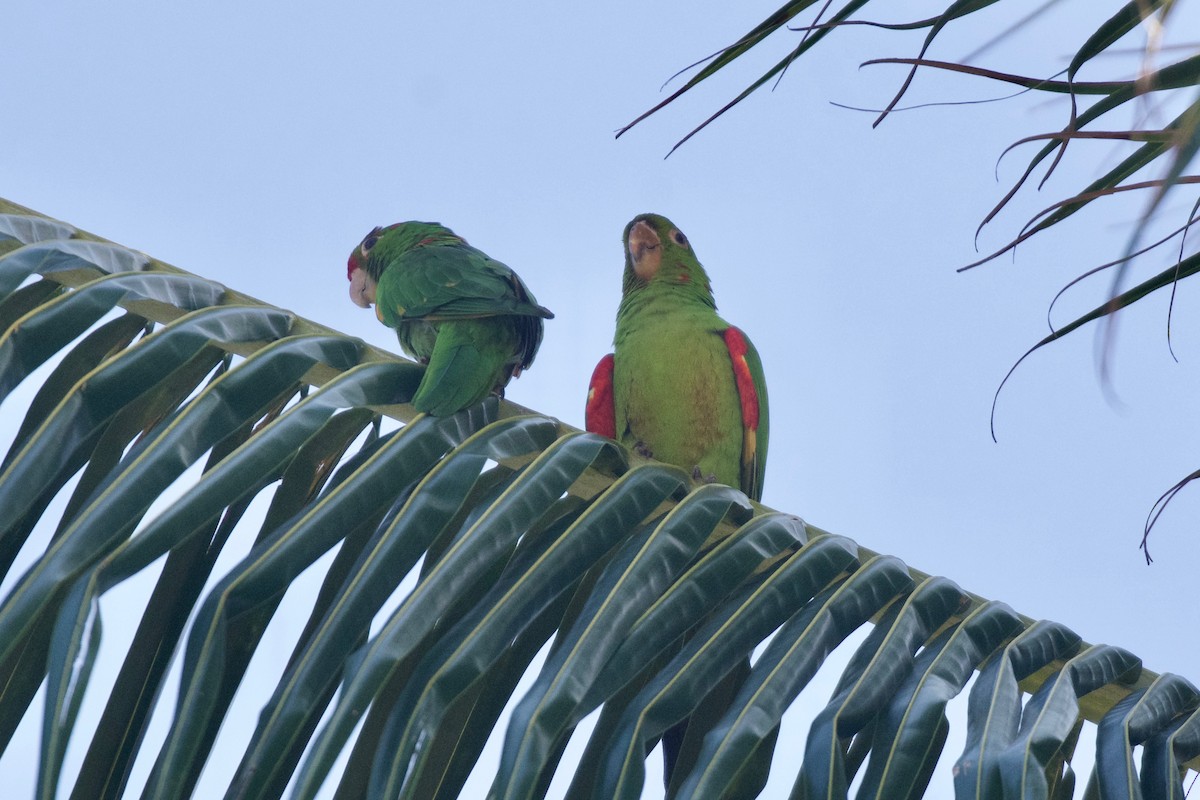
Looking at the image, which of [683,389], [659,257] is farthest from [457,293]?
[659,257]

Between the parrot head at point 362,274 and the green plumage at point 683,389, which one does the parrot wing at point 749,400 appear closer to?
the green plumage at point 683,389

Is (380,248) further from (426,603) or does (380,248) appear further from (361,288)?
(426,603)

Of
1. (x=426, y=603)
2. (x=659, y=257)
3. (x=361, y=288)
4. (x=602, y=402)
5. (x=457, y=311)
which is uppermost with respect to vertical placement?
(x=659, y=257)

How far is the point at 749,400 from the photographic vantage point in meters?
3.76

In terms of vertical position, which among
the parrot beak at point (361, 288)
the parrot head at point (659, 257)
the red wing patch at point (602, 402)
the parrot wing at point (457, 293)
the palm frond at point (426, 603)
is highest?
the parrot head at point (659, 257)

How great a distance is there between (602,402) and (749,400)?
1.45ft

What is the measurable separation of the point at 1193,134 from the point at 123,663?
1.29 metres

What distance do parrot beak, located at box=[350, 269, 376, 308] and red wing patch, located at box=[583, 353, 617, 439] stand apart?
1.03 meters

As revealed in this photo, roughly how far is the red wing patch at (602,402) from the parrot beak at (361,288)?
1.03 meters

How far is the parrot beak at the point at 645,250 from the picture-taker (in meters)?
4.12

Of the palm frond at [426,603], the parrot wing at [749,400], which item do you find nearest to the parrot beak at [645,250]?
the parrot wing at [749,400]

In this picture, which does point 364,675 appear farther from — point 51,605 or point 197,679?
point 51,605

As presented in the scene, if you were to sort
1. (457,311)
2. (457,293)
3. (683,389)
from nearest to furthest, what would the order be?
(457,311) → (457,293) → (683,389)

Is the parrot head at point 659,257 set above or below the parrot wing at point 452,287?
above
